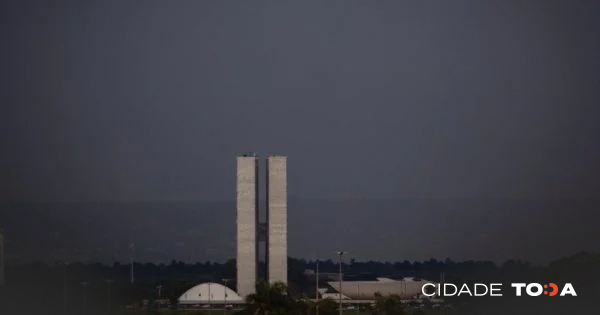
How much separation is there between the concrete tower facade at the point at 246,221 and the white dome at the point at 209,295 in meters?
0.44

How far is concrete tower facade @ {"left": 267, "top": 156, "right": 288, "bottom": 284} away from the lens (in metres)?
27.5

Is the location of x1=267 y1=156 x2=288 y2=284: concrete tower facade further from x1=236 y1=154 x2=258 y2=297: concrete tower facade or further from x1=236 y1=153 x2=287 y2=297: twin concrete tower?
x1=236 y1=154 x2=258 y2=297: concrete tower facade

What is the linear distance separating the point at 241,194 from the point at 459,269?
4.80 metres

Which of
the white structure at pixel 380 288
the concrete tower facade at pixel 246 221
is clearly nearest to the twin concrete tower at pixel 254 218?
the concrete tower facade at pixel 246 221

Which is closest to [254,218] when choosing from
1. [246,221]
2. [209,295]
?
[246,221]

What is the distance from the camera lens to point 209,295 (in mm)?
26641

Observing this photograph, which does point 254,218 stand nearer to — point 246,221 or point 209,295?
point 246,221

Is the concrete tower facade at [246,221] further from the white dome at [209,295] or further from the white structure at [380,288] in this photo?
the white structure at [380,288]

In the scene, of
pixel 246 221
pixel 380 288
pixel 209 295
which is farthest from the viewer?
pixel 380 288

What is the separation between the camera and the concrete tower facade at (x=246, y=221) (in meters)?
27.5

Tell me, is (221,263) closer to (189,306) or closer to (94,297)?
(189,306)

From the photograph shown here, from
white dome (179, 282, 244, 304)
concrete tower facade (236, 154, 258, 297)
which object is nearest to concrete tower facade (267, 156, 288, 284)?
Answer: concrete tower facade (236, 154, 258, 297)

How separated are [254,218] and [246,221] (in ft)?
0.60

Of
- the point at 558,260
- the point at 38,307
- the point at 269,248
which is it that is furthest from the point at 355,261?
the point at 38,307
